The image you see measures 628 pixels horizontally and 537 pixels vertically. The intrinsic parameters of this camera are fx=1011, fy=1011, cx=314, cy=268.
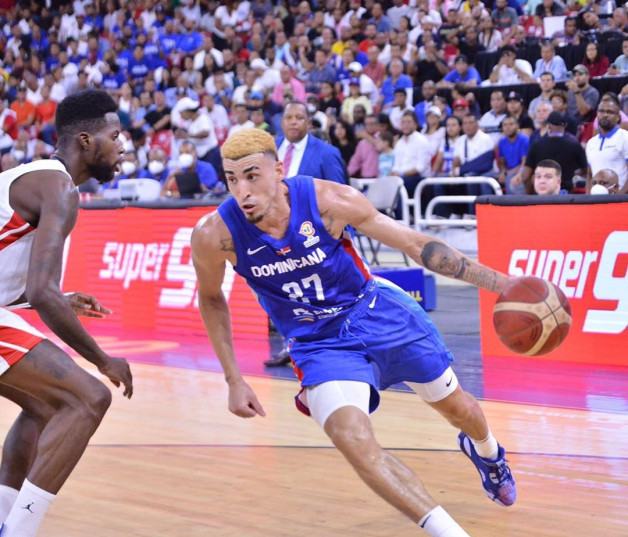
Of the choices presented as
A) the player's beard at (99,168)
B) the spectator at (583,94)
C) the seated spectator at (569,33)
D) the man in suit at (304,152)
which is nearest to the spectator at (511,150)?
the spectator at (583,94)

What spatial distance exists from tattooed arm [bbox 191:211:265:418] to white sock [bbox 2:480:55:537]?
2.79ft

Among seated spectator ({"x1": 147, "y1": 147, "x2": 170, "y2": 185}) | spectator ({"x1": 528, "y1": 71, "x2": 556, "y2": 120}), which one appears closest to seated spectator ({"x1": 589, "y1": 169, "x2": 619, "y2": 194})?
spectator ({"x1": 528, "y1": 71, "x2": 556, "y2": 120})

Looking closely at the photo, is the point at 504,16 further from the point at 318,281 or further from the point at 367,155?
the point at 318,281

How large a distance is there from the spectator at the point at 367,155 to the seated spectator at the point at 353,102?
56 centimetres

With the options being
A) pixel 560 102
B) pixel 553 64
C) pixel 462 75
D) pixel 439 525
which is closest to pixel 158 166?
pixel 462 75

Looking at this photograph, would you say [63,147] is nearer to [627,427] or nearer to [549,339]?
[549,339]

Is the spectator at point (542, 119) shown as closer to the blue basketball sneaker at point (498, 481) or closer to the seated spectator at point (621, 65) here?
the seated spectator at point (621, 65)

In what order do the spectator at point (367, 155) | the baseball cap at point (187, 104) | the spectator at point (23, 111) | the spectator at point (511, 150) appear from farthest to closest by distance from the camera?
1. the spectator at point (23, 111)
2. the baseball cap at point (187, 104)
3. the spectator at point (367, 155)
4. the spectator at point (511, 150)

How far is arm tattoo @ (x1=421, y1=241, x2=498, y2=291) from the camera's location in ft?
13.1

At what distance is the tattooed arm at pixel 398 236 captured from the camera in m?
3.98

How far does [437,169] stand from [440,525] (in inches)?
415

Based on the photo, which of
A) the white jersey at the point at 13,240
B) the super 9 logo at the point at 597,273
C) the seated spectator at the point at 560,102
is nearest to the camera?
the white jersey at the point at 13,240

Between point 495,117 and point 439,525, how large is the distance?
1067cm

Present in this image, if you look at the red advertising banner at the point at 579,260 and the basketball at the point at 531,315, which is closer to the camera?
the basketball at the point at 531,315
